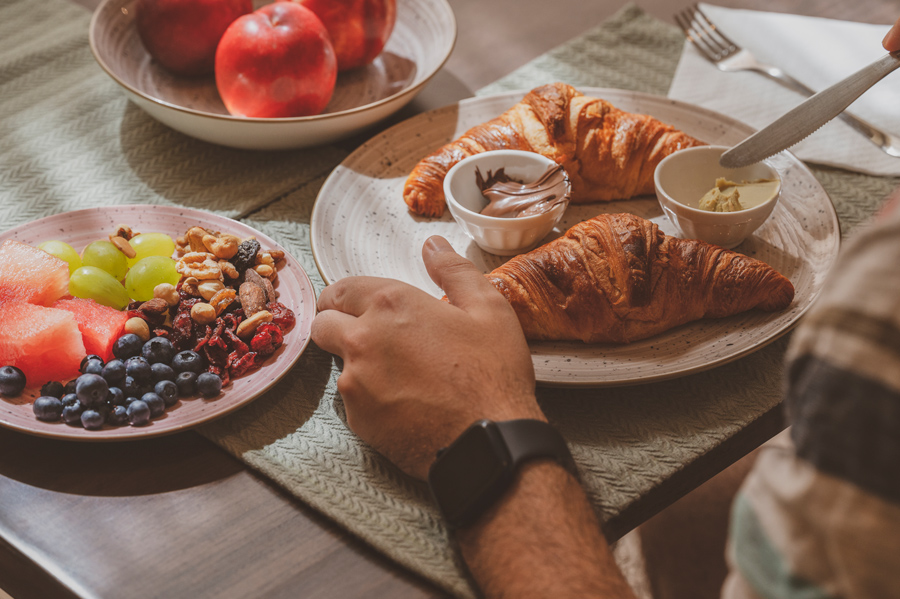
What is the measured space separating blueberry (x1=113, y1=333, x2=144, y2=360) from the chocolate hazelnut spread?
0.63m

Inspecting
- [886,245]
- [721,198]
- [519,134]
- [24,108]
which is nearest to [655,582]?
[721,198]

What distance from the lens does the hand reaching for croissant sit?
84 centimetres

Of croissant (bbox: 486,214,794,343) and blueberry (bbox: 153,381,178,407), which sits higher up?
croissant (bbox: 486,214,794,343)

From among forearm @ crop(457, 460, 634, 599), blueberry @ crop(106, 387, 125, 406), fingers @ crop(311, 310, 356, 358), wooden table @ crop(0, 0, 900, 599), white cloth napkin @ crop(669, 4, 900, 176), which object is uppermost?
white cloth napkin @ crop(669, 4, 900, 176)

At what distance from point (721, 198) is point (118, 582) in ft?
3.72

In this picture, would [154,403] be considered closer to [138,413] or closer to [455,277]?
[138,413]

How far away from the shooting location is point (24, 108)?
1.58m

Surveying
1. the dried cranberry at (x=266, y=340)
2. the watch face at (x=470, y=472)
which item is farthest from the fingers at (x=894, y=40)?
the dried cranberry at (x=266, y=340)

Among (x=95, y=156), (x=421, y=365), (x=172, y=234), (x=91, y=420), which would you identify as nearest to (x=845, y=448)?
(x=421, y=365)

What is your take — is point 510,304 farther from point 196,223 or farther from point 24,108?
point 24,108

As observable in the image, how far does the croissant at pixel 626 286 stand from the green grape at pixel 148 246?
561mm

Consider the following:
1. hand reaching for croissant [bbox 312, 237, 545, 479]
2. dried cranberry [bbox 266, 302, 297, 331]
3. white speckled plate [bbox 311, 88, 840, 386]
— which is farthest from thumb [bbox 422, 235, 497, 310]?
dried cranberry [bbox 266, 302, 297, 331]

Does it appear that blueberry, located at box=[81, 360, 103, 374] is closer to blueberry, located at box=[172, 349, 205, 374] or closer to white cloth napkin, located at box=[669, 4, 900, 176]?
blueberry, located at box=[172, 349, 205, 374]

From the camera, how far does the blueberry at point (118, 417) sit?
87cm
